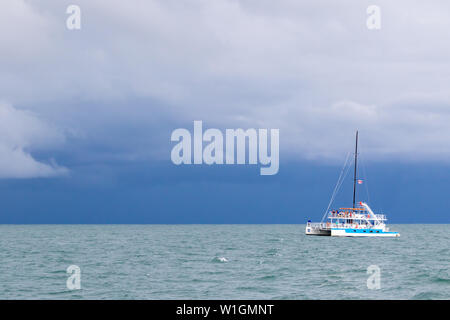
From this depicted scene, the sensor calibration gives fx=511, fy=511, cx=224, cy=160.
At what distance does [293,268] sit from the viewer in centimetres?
4591

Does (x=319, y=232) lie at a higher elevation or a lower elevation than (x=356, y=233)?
lower

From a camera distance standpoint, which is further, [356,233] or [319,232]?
[319,232]

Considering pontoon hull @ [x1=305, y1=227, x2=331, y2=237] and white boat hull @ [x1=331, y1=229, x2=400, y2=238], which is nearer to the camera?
white boat hull @ [x1=331, y1=229, x2=400, y2=238]

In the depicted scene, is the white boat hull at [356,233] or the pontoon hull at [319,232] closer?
the white boat hull at [356,233]
